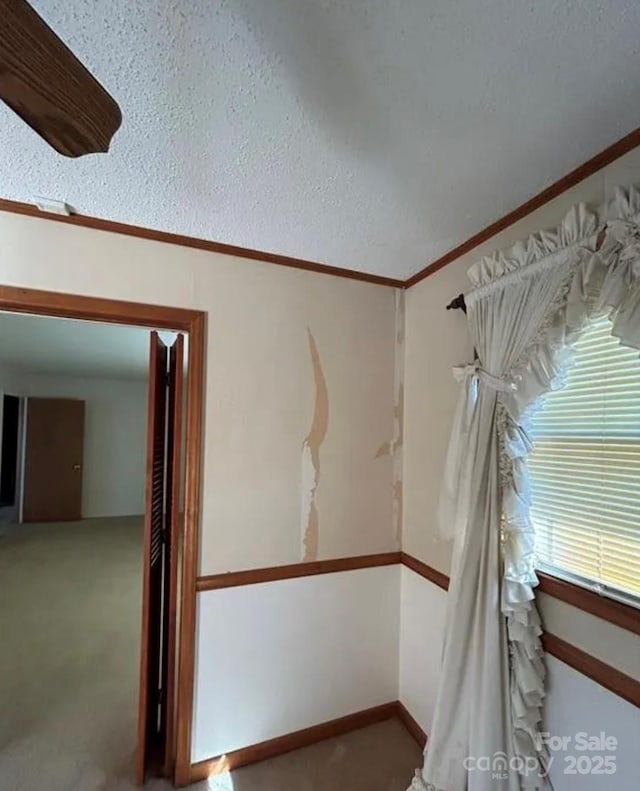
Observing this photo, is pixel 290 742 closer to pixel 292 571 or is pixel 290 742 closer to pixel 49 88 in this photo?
pixel 292 571

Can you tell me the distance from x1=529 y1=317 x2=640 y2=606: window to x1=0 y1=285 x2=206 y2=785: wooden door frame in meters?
1.36

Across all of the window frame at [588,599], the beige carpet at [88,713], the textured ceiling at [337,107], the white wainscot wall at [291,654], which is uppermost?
the textured ceiling at [337,107]

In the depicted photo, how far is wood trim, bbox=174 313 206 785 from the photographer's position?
170cm

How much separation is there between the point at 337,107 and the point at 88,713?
2937 millimetres

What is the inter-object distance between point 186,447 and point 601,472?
5.11 feet

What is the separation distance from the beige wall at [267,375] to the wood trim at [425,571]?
10cm

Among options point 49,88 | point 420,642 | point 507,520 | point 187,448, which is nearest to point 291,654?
point 420,642

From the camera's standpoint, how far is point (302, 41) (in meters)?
0.84

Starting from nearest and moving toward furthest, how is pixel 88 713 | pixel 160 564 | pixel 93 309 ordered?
pixel 93 309 → pixel 160 564 → pixel 88 713

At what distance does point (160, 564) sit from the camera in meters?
1.87

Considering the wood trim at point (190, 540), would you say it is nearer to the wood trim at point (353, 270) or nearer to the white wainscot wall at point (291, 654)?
the white wainscot wall at point (291, 654)

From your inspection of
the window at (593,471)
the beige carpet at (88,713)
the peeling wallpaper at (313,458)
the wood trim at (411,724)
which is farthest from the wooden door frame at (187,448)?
the window at (593,471)

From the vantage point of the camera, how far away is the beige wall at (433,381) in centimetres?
149

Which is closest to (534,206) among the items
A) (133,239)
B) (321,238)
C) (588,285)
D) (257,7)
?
(588,285)
